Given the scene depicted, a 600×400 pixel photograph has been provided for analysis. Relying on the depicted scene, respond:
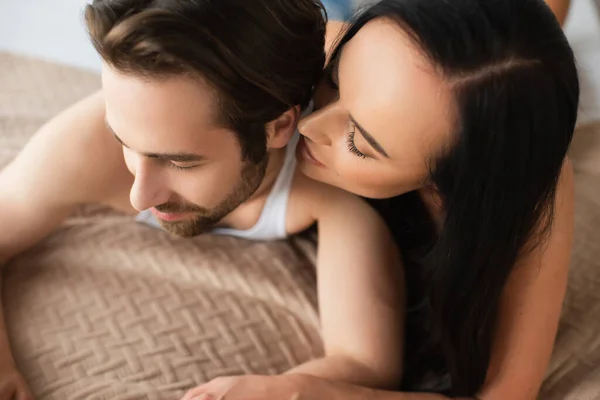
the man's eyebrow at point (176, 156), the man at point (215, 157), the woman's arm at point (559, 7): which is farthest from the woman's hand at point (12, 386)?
the woman's arm at point (559, 7)

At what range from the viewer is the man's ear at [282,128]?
2.71 ft

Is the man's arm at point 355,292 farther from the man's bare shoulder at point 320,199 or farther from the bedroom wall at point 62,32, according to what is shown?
the bedroom wall at point 62,32

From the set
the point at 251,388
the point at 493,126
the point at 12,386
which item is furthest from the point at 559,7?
the point at 12,386

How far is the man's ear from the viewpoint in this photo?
0.82 m

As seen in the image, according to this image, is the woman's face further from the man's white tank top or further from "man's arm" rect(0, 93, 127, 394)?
"man's arm" rect(0, 93, 127, 394)

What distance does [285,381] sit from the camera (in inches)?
32.0

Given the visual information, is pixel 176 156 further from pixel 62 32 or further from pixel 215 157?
pixel 62 32

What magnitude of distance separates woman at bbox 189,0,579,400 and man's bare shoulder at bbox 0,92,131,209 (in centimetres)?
29

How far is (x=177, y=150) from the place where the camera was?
737 millimetres

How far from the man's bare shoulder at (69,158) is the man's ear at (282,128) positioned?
0.23 meters

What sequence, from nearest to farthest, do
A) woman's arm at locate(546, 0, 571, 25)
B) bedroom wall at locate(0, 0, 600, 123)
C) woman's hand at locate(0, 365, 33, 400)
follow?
woman's hand at locate(0, 365, 33, 400) → woman's arm at locate(546, 0, 571, 25) → bedroom wall at locate(0, 0, 600, 123)

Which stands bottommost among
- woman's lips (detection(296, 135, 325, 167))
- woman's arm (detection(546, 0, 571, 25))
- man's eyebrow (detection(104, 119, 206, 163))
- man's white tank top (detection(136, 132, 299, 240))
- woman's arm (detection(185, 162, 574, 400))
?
woman's arm (detection(185, 162, 574, 400))

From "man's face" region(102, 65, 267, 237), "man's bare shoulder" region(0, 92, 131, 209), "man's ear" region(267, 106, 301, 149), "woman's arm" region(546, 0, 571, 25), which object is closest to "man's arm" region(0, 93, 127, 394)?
"man's bare shoulder" region(0, 92, 131, 209)

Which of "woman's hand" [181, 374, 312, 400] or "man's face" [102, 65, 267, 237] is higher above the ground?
"man's face" [102, 65, 267, 237]
